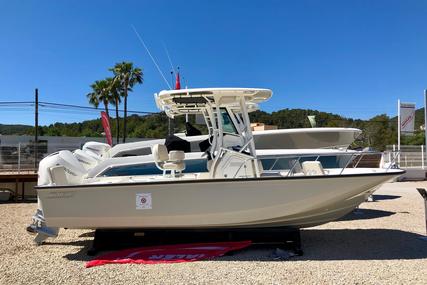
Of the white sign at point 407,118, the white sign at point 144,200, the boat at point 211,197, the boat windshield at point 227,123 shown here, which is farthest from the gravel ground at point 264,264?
the white sign at point 407,118

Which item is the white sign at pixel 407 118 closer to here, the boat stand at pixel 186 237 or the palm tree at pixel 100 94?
the boat stand at pixel 186 237

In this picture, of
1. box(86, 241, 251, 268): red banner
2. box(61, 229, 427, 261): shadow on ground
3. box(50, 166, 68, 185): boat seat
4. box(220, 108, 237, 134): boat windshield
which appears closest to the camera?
box(86, 241, 251, 268): red banner

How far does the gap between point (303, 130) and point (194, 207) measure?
6909 mm

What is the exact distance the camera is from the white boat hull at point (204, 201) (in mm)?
5605

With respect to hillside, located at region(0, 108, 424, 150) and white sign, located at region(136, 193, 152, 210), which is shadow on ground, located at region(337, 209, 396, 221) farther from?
hillside, located at region(0, 108, 424, 150)

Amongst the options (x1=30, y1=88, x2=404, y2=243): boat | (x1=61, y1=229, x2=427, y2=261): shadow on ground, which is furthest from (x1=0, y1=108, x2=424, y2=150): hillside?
(x1=30, y1=88, x2=404, y2=243): boat

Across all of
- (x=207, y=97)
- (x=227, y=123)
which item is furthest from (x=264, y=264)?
(x=207, y=97)

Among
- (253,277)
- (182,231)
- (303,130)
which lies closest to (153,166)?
(182,231)

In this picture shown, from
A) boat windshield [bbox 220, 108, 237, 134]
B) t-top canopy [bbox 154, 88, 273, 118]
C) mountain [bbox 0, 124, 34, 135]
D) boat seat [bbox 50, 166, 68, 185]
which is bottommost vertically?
boat seat [bbox 50, 166, 68, 185]

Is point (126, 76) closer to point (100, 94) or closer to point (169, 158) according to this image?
point (100, 94)

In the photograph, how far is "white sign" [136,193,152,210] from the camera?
5656mm

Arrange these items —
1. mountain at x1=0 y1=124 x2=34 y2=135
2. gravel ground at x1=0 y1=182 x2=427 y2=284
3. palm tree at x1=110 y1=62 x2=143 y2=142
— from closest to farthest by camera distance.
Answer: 1. gravel ground at x1=0 y1=182 x2=427 y2=284
2. palm tree at x1=110 y1=62 x2=143 y2=142
3. mountain at x1=0 y1=124 x2=34 y2=135

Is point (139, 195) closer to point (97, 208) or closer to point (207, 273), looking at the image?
point (97, 208)

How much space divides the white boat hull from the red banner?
1.21 ft
